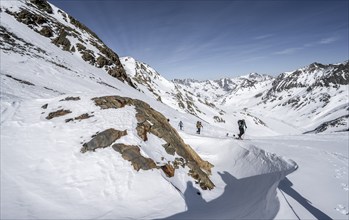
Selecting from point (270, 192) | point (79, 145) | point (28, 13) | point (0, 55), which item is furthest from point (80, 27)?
point (270, 192)

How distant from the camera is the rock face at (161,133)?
11906 millimetres

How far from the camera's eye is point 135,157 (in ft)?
33.3

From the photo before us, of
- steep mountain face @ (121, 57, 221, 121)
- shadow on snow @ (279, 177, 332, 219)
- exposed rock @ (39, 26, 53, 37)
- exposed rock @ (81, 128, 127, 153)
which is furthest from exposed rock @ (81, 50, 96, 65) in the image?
steep mountain face @ (121, 57, 221, 121)

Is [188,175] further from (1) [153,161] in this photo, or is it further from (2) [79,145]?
(2) [79,145]

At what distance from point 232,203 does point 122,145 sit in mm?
5115

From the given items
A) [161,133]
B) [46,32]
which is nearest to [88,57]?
[46,32]

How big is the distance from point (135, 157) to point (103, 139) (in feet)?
5.57

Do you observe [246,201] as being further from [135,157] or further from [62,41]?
[62,41]

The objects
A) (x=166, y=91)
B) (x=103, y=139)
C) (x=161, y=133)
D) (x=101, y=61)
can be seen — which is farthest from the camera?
(x=166, y=91)

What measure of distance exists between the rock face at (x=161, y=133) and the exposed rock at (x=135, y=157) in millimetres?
1150

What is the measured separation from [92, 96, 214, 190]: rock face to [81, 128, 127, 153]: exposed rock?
1.22 m

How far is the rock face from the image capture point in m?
11.9

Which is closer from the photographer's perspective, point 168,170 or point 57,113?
point 168,170

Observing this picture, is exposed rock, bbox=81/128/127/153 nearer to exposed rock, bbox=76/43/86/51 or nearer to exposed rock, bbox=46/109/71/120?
exposed rock, bbox=46/109/71/120
